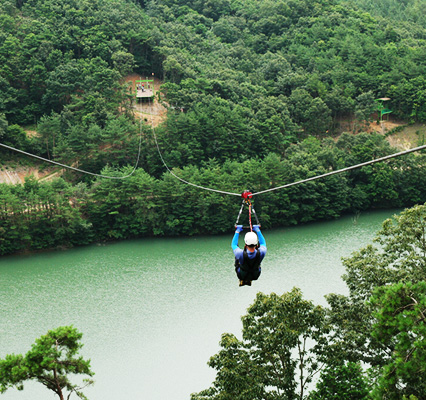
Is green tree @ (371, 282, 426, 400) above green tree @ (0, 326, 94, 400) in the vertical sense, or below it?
below

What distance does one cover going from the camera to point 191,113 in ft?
80.3

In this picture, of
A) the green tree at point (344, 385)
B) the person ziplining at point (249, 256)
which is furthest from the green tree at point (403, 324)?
the green tree at point (344, 385)

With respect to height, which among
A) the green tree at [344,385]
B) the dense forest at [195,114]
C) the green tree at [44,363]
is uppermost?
the dense forest at [195,114]

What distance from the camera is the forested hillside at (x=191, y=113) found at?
69.4 feet

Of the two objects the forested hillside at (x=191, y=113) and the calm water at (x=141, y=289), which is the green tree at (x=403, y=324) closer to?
the calm water at (x=141, y=289)

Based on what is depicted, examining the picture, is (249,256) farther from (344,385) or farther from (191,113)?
(191,113)

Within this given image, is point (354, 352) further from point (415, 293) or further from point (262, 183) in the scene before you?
point (262, 183)

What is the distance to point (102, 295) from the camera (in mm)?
16250

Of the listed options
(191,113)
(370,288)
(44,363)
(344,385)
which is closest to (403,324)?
(344,385)

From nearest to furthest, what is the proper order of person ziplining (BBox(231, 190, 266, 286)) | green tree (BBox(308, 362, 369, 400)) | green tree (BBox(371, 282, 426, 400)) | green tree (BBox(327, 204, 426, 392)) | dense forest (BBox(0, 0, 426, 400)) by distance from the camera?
green tree (BBox(371, 282, 426, 400)) < person ziplining (BBox(231, 190, 266, 286)) < green tree (BBox(308, 362, 369, 400)) < green tree (BBox(327, 204, 426, 392)) < dense forest (BBox(0, 0, 426, 400))

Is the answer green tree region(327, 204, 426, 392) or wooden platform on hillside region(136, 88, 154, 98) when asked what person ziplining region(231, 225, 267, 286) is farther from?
wooden platform on hillside region(136, 88, 154, 98)

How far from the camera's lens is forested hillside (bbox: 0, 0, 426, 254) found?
21156mm

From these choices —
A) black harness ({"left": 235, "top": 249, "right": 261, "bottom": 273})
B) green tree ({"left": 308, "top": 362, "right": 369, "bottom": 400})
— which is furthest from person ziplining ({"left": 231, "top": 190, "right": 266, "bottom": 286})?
green tree ({"left": 308, "top": 362, "right": 369, "bottom": 400})

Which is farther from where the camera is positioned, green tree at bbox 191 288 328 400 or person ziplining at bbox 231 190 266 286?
green tree at bbox 191 288 328 400
